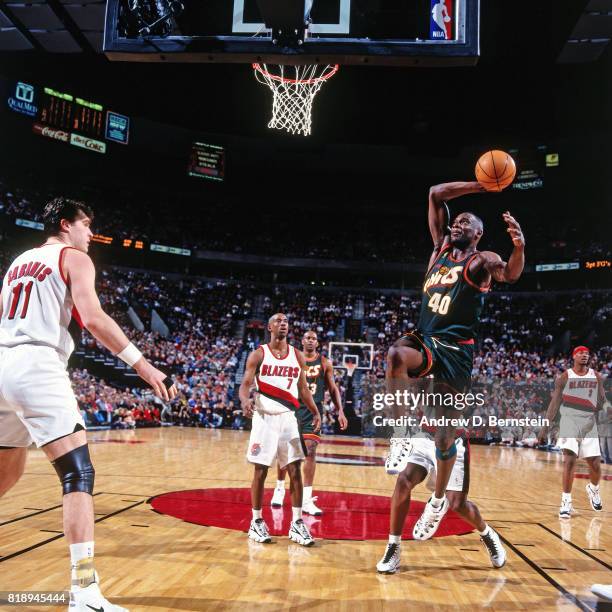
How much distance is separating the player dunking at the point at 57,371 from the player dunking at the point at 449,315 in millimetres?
1925

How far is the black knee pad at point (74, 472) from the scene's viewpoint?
305cm

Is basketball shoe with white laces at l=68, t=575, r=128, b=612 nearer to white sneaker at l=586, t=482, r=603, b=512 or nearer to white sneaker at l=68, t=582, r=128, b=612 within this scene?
white sneaker at l=68, t=582, r=128, b=612

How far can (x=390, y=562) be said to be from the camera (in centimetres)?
463

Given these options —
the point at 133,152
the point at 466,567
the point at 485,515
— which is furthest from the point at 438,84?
the point at 466,567

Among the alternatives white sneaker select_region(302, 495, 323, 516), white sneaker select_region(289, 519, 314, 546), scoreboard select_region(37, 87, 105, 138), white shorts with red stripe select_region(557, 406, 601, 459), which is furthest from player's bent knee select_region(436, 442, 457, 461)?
scoreboard select_region(37, 87, 105, 138)

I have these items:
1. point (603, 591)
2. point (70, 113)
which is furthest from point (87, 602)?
point (70, 113)

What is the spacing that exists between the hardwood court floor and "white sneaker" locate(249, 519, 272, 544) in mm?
147

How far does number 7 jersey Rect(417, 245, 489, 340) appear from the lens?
4.64 meters

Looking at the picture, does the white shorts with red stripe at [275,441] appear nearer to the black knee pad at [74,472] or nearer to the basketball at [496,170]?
the black knee pad at [74,472]

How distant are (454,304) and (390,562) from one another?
81.0 inches

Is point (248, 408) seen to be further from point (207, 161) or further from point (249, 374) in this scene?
point (207, 161)

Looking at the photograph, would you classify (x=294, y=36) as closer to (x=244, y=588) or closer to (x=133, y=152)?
(x=244, y=588)

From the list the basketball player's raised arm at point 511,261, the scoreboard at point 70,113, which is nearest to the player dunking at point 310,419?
the basketball player's raised arm at point 511,261

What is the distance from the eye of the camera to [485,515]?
7609mm
